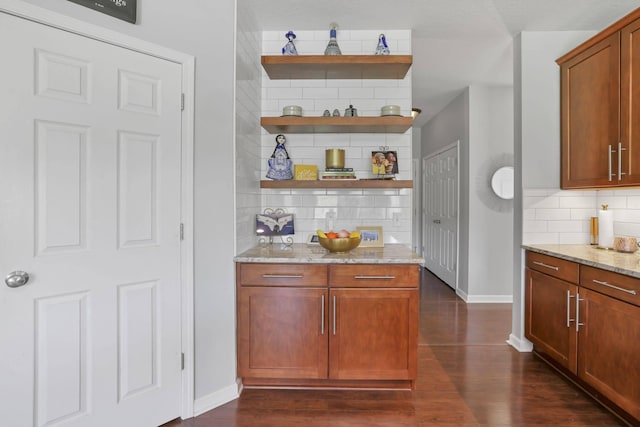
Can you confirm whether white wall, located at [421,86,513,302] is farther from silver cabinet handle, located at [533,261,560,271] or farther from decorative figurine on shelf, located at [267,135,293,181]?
decorative figurine on shelf, located at [267,135,293,181]

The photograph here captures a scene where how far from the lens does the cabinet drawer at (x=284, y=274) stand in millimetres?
2279

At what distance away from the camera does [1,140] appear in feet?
4.89

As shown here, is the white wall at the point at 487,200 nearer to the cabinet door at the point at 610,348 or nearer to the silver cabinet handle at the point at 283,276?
the cabinet door at the point at 610,348

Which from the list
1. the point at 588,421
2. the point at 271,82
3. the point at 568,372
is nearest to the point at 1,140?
the point at 271,82

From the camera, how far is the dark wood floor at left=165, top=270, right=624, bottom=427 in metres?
2.04

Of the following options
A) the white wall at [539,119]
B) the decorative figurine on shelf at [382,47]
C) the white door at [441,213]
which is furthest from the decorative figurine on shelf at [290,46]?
the white door at [441,213]

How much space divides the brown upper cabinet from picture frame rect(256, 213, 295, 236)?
88.3 inches

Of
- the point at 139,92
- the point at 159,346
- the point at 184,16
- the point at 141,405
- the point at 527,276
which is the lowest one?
the point at 141,405

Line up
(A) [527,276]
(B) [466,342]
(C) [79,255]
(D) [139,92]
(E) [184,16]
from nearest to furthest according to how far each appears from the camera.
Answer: (C) [79,255], (D) [139,92], (E) [184,16], (A) [527,276], (B) [466,342]

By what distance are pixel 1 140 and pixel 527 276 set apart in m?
3.46

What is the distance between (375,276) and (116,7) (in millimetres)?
2026

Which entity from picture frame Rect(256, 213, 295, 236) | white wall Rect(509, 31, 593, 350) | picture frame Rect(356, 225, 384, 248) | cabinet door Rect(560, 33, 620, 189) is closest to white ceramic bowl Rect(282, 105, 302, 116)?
picture frame Rect(256, 213, 295, 236)

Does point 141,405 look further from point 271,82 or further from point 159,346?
point 271,82

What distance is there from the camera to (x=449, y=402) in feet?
7.34
